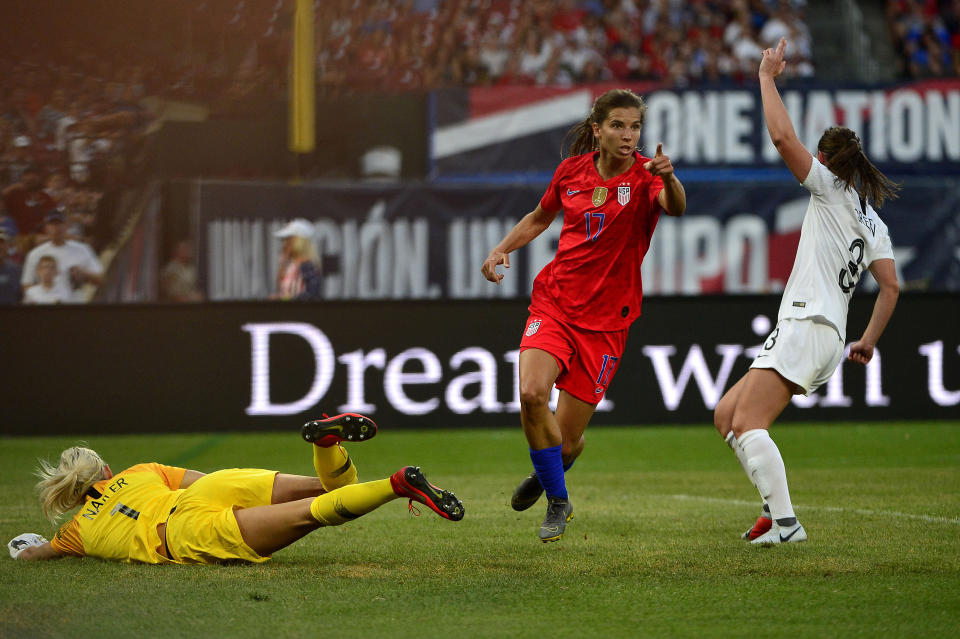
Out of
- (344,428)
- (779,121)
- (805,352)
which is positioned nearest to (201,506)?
(344,428)

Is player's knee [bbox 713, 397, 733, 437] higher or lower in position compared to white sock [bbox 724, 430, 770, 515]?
higher

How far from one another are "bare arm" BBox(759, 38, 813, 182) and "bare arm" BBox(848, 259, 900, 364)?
2.10 feet

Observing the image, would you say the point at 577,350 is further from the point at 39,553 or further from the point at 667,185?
the point at 39,553

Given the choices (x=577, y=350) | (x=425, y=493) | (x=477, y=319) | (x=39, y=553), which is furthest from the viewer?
(x=477, y=319)

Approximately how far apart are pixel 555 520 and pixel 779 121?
2230 mm

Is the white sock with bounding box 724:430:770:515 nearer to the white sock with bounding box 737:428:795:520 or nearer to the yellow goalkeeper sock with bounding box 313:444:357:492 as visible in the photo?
the white sock with bounding box 737:428:795:520

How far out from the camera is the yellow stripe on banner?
47.3ft

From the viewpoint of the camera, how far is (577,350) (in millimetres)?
6262

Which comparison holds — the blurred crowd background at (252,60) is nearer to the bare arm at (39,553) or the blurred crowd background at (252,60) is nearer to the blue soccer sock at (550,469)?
the bare arm at (39,553)

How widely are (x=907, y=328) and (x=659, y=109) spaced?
5.38m

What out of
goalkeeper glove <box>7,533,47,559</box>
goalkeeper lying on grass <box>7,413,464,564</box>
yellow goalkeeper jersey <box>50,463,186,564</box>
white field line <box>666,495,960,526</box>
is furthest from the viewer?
white field line <box>666,495,960,526</box>

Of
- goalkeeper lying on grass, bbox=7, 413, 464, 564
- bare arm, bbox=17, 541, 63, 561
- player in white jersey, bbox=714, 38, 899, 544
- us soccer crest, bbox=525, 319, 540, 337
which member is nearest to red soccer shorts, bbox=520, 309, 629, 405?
us soccer crest, bbox=525, 319, 540, 337

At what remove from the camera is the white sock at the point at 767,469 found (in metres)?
6.09

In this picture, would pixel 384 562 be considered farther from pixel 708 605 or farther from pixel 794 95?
pixel 794 95
